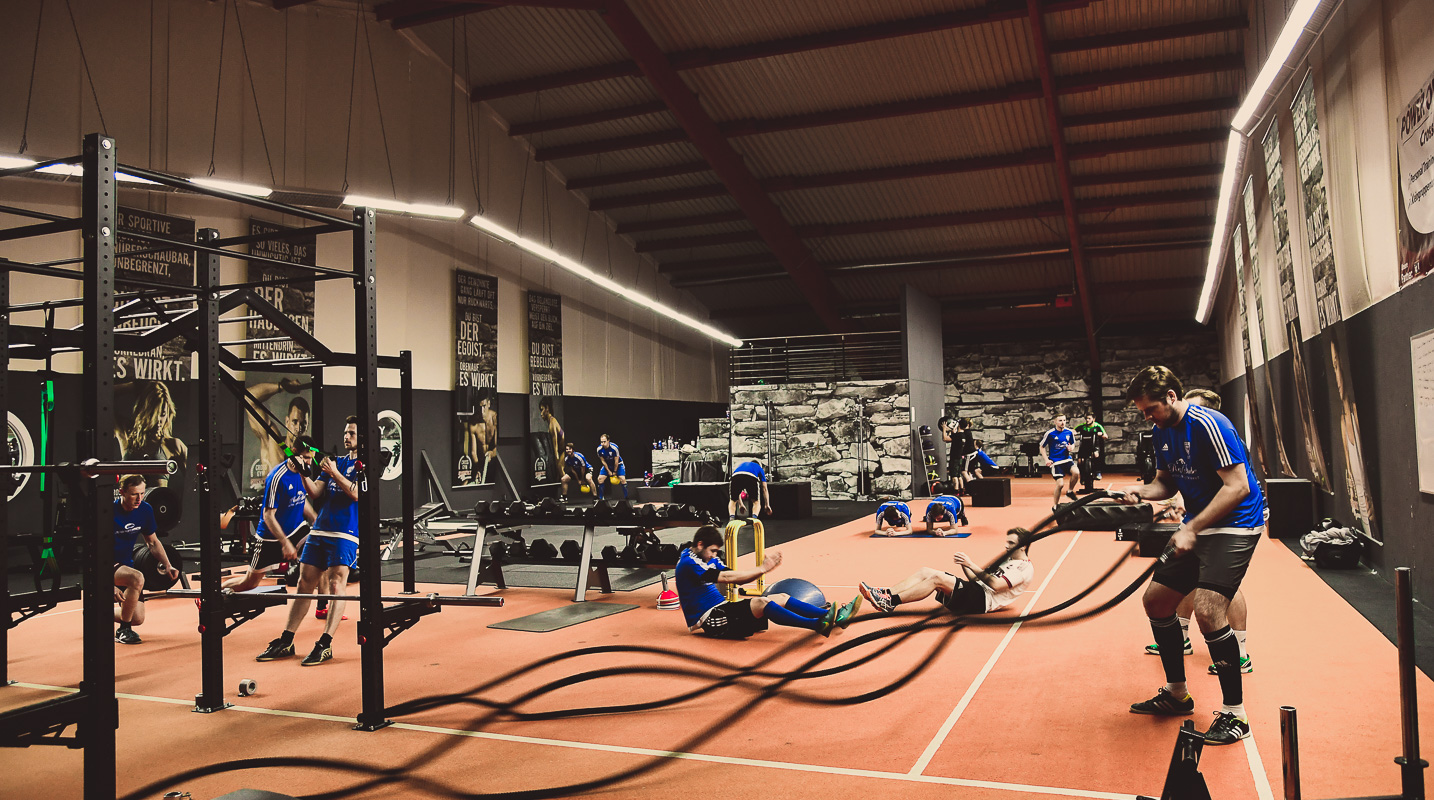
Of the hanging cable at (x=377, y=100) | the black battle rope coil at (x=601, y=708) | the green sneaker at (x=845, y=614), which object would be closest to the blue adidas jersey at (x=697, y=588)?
the black battle rope coil at (x=601, y=708)

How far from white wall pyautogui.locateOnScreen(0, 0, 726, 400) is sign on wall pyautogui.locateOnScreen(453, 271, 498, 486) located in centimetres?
32

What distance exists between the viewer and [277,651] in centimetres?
605

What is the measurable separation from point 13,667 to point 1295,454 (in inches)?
579

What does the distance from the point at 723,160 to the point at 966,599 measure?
42.8 feet

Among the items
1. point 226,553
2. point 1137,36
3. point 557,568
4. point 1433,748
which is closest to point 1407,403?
point 1433,748

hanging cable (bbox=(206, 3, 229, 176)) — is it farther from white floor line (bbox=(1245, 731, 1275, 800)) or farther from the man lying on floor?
white floor line (bbox=(1245, 731, 1275, 800))

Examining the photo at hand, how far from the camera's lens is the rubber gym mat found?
274 inches

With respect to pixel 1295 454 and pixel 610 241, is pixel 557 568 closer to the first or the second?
pixel 1295 454

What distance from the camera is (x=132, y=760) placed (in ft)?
13.3

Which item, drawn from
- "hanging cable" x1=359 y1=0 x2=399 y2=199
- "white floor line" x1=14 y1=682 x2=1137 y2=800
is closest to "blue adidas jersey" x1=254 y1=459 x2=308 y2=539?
"white floor line" x1=14 y1=682 x2=1137 y2=800

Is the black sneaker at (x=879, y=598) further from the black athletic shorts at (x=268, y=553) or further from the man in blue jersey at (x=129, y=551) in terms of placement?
the man in blue jersey at (x=129, y=551)

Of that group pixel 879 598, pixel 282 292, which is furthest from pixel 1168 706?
pixel 282 292

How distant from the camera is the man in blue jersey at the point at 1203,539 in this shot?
13.0ft

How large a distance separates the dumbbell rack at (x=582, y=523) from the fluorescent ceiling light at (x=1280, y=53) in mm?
6164
